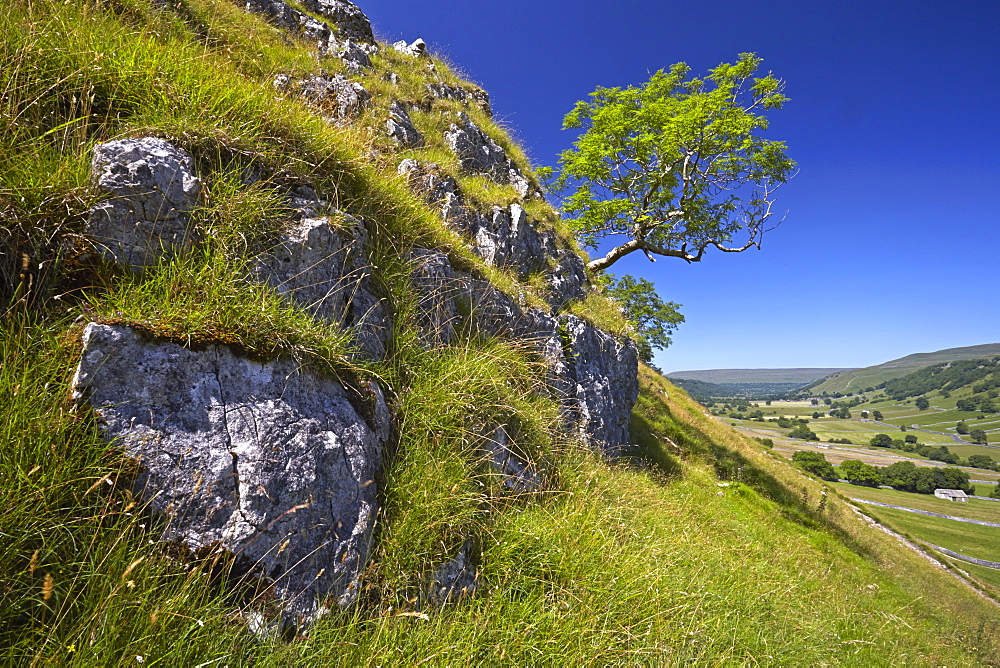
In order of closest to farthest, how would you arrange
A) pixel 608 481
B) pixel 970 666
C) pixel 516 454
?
1. pixel 516 454
2. pixel 608 481
3. pixel 970 666

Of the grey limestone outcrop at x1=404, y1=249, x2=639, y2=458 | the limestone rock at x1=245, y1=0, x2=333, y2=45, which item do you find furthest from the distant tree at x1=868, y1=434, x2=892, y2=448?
the limestone rock at x1=245, y1=0, x2=333, y2=45

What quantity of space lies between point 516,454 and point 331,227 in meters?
3.39

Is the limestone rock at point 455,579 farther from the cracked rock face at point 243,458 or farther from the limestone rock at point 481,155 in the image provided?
the limestone rock at point 481,155

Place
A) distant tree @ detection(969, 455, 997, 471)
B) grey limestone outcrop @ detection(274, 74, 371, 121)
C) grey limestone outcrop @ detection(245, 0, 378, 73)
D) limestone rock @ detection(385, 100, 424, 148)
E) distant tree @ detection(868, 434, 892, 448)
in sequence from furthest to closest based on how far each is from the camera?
1. distant tree @ detection(868, 434, 892, 448)
2. distant tree @ detection(969, 455, 997, 471)
3. grey limestone outcrop @ detection(245, 0, 378, 73)
4. limestone rock @ detection(385, 100, 424, 148)
5. grey limestone outcrop @ detection(274, 74, 371, 121)

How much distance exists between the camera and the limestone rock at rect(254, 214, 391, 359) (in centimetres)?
377

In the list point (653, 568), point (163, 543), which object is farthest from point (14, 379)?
point (653, 568)

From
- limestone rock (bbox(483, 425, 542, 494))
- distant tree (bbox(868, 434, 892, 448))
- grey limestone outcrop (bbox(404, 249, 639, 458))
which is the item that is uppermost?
grey limestone outcrop (bbox(404, 249, 639, 458))

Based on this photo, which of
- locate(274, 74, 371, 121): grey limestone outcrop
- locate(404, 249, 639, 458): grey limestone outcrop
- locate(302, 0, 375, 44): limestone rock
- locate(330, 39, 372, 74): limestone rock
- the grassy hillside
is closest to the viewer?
the grassy hillside

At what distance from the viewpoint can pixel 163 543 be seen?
217cm

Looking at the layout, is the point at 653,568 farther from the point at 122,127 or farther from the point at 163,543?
the point at 122,127

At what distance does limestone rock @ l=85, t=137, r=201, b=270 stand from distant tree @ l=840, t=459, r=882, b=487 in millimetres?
171715

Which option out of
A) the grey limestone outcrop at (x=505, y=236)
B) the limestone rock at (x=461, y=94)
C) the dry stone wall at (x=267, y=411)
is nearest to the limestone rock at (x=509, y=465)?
the dry stone wall at (x=267, y=411)

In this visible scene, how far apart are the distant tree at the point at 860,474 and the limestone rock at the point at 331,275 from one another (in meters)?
170

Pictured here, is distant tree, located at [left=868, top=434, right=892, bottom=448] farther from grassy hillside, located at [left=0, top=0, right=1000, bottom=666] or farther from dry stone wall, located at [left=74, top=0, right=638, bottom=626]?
dry stone wall, located at [left=74, top=0, right=638, bottom=626]
